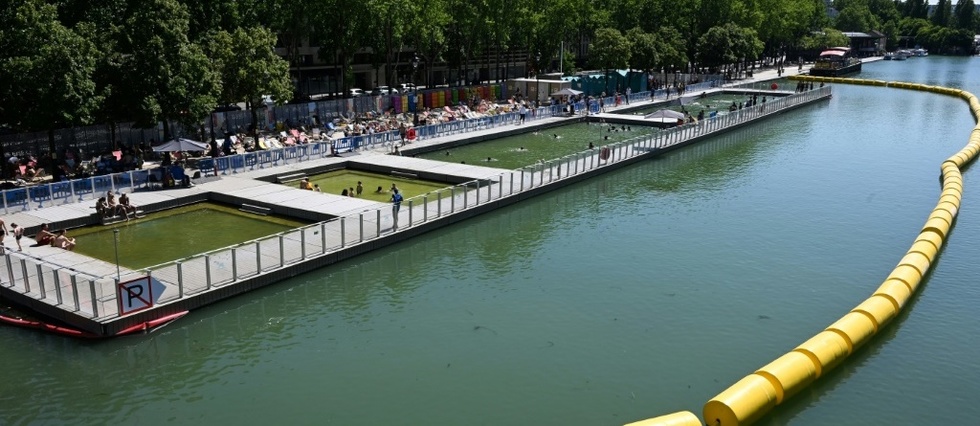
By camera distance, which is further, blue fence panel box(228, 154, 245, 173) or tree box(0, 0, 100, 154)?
blue fence panel box(228, 154, 245, 173)

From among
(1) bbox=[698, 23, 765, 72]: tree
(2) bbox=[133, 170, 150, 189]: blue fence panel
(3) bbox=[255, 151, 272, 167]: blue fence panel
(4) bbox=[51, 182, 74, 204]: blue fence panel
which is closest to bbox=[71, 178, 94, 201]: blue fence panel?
(4) bbox=[51, 182, 74, 204]: blue fence panel

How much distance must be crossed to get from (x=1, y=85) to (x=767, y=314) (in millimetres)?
31072

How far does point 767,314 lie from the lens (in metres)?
23.3

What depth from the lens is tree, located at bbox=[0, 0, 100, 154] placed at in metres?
32.3

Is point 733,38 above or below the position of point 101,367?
above

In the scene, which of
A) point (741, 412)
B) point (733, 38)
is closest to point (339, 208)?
point (741, 412)

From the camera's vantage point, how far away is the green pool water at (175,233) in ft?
89.7

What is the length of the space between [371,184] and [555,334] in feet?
65.6

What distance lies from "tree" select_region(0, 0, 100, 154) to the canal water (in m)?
15.1

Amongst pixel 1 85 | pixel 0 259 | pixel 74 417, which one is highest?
pixel 1 85

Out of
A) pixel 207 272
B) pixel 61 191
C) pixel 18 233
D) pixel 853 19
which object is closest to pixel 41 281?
pixel 207 272

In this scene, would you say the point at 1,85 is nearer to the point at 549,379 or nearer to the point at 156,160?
the point at 156,160

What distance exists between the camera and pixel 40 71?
32.4m

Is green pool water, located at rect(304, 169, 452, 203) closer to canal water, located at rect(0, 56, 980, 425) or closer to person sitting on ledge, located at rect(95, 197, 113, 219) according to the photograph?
canal water, located at rect(0, 56, 980, 425)
